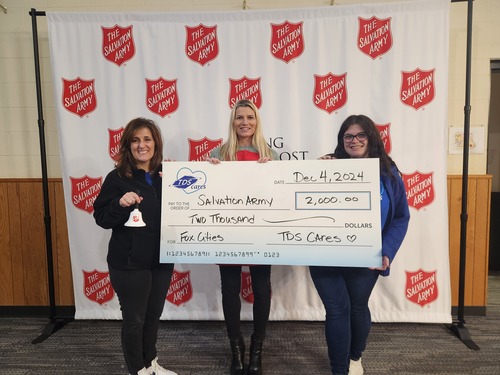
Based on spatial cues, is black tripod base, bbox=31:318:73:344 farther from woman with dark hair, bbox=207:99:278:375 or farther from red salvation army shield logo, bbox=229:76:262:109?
red salvation army shield logo, bbox=229:76:262:109

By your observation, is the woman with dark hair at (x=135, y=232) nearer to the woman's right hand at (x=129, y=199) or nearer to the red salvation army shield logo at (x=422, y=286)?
the woman's right hand at (x=129, y=199)

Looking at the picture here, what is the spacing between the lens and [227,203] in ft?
6.10

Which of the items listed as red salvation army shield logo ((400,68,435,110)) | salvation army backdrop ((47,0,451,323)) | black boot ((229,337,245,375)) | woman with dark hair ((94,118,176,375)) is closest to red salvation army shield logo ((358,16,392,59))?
salvation army backdrop ((47,0,451,323))

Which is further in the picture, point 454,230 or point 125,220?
point 454,230

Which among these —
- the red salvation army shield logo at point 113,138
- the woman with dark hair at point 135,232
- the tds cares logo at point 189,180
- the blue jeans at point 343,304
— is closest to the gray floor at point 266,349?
the blue jeans at point 343,304

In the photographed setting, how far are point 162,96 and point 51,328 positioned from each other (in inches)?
76.3

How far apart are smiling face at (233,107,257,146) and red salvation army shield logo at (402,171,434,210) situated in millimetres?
1265

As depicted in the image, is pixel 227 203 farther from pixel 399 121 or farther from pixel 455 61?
pixel 455 61

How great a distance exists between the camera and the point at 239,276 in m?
2.00

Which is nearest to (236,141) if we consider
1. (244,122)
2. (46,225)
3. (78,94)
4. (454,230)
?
(244,122)

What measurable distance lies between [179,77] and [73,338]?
6.82ft

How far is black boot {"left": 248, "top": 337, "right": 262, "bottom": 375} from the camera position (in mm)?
1998

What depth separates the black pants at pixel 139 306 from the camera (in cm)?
171

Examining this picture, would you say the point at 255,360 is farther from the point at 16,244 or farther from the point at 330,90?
the point at 16,244
